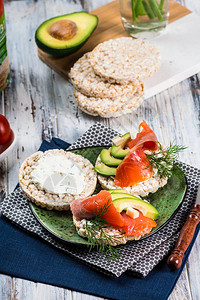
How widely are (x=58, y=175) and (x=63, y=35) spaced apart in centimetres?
121

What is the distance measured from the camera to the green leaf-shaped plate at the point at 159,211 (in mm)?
2022

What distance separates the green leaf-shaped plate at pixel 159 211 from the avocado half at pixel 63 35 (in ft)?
3.72

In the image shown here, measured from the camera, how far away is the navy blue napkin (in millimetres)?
1925

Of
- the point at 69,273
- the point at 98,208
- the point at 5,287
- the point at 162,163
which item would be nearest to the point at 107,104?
the point at 162,163

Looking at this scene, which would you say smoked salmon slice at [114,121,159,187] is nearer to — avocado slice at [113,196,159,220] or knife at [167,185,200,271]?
avocado slice at [113,196,159,220]

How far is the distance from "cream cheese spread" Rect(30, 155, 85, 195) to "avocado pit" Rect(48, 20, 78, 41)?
1.08 m

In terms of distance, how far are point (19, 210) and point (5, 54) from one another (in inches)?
45.1

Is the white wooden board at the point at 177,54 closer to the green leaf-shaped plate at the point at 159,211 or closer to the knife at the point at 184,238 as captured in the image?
the green leaf-shaped plate at the point at 159,211

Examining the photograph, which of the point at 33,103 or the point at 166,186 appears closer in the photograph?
the point at 166,186

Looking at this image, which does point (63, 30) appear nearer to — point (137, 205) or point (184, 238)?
point (137, 205)

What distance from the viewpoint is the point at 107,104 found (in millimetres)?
2748

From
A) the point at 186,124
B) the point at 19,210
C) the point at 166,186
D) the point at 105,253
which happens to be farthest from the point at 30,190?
the point at 186,124

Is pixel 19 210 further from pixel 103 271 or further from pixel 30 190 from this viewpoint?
pixel 103 271

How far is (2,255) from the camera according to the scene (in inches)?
80.7
